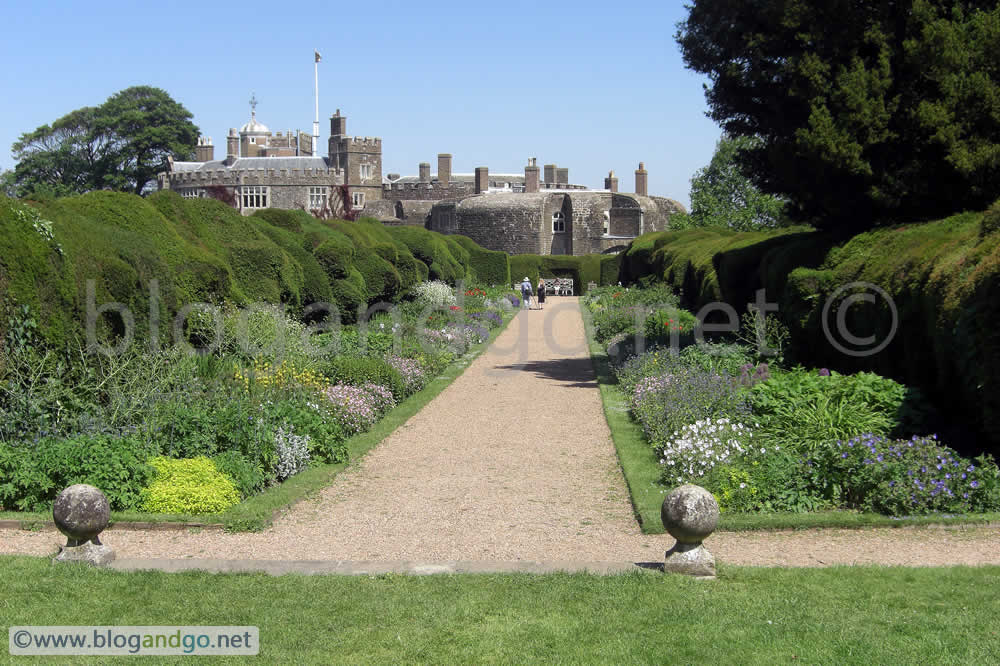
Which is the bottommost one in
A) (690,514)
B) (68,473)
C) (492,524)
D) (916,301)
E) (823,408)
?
(492,524)

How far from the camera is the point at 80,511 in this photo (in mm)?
5684

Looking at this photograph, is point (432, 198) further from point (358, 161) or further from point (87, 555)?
A: point (87, 555)

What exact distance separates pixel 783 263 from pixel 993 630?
9.61 metres

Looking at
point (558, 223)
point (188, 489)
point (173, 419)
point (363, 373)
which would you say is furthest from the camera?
point (558, 223)

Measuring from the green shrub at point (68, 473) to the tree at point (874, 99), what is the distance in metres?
8.79

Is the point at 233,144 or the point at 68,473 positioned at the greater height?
the point at 233,144

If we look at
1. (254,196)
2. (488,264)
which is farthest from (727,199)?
(254,196)

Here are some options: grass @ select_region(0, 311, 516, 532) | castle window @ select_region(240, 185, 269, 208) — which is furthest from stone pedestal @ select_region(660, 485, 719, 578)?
castle window @ select_region(240, 185, 269, 208)

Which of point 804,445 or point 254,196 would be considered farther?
point 254,196

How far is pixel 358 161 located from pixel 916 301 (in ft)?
205

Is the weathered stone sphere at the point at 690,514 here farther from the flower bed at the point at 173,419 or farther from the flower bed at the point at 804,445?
the flower bed at the point at 173,419

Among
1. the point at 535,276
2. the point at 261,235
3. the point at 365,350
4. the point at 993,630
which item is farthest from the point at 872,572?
the point at 535,276

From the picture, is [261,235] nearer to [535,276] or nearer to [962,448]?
[962,448]

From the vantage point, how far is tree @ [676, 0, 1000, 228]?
38.0 feet
